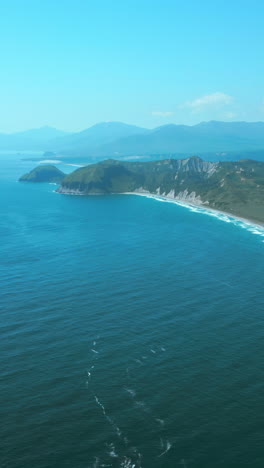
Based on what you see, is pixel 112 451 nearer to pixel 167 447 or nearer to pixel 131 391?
pixel 167 447

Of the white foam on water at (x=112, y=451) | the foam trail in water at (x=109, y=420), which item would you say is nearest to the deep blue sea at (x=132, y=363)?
the foam trail in water at (x=109, y=420)

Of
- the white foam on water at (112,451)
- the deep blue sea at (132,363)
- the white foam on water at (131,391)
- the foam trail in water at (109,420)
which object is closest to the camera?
the white foam on water at (112,451)

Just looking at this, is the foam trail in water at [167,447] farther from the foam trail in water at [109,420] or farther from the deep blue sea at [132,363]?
the foam trail in water at [109,420]

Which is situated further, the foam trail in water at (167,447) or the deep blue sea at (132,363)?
the deep blue sea at (132,363)

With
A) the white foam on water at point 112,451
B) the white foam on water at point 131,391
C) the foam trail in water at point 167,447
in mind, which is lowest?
the white foam on water at point 112,451

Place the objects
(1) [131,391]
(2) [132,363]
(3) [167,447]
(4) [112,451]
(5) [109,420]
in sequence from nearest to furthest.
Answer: (4) [112,451], (3) [167,447], (5) [109,420], (1) [131,391], (2) [132,363]

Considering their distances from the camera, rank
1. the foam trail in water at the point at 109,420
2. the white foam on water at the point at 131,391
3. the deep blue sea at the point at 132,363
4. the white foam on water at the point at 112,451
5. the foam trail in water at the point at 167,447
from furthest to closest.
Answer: the white foam on water at the point at 131,391
the foam trail in water at the point at 109,420
the deep blue sea at the point at 132,363
the foam trail in water at the point at 167,447
the white foam on water at the point at 112,451

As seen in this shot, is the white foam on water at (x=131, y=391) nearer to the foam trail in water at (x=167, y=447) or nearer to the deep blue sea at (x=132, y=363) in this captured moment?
the deep blue sea at (x=132, y=363)

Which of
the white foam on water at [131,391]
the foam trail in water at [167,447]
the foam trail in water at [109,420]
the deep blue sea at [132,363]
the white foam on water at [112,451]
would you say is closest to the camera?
the white foam on water at [112,451]

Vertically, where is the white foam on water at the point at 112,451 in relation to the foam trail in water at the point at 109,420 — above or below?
below

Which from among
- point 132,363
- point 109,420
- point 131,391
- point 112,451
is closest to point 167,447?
point 112,451
